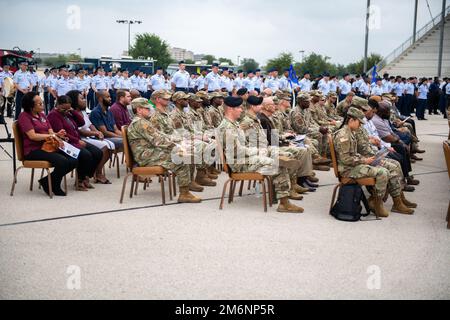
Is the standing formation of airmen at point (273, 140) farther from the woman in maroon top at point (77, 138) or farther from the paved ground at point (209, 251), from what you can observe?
the woman in maroon top at point (77, 138)

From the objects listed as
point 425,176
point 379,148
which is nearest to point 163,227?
point 379,148

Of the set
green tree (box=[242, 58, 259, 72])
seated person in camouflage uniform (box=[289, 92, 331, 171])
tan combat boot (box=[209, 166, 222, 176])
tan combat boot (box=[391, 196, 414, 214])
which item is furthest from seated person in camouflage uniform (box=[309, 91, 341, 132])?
green tree (box=[242, 58, 259, 72])

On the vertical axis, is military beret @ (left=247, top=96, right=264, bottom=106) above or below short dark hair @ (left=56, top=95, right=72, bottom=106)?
above

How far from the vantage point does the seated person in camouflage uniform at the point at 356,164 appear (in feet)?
19.6

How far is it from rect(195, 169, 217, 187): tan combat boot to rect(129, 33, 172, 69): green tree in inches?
2541

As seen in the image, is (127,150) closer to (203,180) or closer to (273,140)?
(203,180)

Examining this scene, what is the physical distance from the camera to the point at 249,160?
6.30m

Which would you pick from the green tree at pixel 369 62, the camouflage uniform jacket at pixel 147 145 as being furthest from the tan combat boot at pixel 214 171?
the green tree at pixel 369 62

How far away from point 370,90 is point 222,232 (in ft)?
64.0

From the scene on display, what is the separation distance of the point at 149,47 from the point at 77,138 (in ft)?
220

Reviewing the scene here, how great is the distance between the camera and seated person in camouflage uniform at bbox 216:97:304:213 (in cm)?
624

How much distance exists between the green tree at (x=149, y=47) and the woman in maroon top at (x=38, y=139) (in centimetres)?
6535

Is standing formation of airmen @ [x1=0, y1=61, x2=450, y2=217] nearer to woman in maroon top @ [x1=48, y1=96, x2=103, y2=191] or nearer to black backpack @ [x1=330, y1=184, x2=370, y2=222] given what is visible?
black backpack @ [x1=330, y1=184, x2=370, y2=222]

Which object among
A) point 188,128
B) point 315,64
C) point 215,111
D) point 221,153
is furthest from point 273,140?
point 315,64
